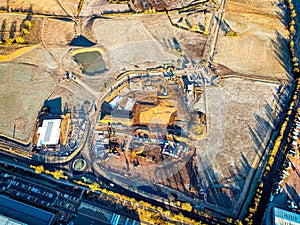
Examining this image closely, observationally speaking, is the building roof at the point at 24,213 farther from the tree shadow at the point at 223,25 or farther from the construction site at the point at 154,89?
the tree shadow at the point at 223,25

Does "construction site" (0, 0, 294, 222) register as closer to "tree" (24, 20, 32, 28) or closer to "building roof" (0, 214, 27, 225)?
"tree" (24, 20, 32, 28)

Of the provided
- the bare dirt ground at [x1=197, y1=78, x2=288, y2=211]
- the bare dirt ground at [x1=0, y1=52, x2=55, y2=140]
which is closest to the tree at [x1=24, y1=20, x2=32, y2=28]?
the bare dirt ground at [x1=0, y1=52, x2=55, y2=140]

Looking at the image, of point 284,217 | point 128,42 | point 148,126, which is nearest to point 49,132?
point 148,126

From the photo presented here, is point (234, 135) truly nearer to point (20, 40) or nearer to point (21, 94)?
point (21, 94)

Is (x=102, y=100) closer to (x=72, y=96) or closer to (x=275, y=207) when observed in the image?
(x=72, y=96)

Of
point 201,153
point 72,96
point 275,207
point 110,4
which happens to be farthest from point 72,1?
point 275,207

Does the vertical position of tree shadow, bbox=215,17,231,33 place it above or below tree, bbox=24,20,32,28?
above

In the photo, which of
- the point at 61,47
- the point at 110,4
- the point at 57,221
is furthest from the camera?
the point at 110,4
